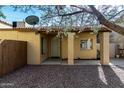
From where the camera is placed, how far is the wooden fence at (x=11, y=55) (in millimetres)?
14173

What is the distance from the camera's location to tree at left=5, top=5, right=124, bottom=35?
10.1 meters

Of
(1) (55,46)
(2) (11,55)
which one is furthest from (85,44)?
(2) (11,55)

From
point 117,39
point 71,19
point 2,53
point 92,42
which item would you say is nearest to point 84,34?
point 92,42

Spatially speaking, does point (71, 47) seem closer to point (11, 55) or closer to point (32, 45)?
point (32, 45)

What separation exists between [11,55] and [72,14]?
23.0 ft

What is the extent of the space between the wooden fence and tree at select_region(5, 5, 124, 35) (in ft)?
13.3

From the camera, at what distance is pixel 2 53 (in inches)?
557

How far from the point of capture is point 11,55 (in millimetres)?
15930

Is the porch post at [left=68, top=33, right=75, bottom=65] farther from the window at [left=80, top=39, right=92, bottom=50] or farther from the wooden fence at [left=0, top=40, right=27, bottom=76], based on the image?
the window at [left=80, top=39, right=92, bottom=50]

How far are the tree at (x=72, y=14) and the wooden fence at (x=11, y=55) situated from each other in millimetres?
4057

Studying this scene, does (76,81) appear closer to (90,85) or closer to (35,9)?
(90,85)

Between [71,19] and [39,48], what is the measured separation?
986cm

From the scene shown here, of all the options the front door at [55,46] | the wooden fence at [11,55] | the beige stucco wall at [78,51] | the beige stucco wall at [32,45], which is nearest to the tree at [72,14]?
the wooden fence at [11,55]

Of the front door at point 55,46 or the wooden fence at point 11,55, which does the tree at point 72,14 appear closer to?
the wooden fence at point 11,55
